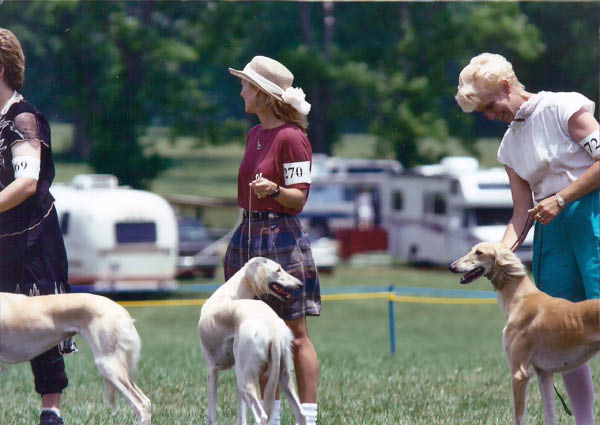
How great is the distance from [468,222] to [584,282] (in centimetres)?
2070

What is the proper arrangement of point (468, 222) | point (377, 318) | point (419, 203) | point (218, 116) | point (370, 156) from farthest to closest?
point (370, 156), point (218, 116), point (419, 203), point (468, 222), point (377, 318)

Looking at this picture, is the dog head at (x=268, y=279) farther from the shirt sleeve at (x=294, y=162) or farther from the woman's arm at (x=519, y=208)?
the woman's arm at (x=519, y=208)

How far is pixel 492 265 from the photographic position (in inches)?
191

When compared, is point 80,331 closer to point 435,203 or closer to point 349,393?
point 349,393

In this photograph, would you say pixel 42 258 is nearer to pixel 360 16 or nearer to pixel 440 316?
pixel 440 316

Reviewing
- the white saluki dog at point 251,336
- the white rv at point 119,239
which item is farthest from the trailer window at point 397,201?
the white saluki dog at point 251,336

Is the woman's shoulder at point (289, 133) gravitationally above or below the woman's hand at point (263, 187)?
above

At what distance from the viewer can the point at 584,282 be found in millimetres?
4793

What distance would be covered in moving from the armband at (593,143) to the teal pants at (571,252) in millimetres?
228

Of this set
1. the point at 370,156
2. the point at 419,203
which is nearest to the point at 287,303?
the point at 419,203

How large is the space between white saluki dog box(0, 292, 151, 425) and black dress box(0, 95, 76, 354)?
0.34 metres

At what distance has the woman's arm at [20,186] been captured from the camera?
461 centimetres

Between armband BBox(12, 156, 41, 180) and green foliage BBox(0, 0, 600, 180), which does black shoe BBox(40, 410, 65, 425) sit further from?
green foliage BBox(0, 0, 600, 180)

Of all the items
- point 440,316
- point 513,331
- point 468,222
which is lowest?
point 440,316
